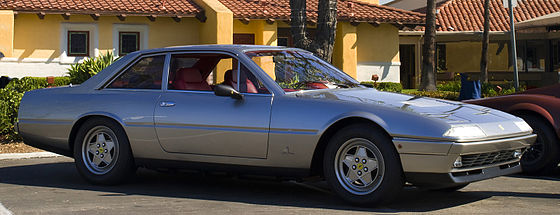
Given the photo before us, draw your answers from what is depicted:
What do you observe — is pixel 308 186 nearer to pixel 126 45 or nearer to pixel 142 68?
pixel 142 68

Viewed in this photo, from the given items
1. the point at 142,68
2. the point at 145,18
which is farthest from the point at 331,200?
the point at 145,18

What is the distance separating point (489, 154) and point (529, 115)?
2803 millimetres

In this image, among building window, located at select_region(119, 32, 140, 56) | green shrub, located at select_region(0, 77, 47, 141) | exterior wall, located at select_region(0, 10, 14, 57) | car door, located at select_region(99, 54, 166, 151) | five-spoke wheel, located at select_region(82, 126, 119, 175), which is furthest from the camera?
building window, located at select_region(119, 32, 140, 56)

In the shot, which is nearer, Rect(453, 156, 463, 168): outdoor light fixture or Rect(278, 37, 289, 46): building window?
Rect(453, 156, 463, 168): outdoor light fixture

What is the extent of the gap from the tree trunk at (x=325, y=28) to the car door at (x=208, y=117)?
28.4 feet

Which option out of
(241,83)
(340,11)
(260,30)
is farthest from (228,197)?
(340,11)

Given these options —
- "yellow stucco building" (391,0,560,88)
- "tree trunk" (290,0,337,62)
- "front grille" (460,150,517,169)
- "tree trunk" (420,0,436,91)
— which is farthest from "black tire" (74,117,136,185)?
"yellow stucco building" (391,0,560,88)

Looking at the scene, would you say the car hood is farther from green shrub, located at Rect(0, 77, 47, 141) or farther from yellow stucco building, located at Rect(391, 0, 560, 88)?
yellow stucco building, located at Rect(391, 0, 560, 88)

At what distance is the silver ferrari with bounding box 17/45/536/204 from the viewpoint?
6.69m

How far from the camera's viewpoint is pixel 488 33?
109 ft

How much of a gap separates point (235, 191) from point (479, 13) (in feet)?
106

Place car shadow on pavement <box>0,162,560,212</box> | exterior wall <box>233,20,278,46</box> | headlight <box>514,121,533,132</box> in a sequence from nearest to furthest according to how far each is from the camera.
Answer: car shadow on pavement <box>0,162,560,212</box>
headlight <box>514,121,533,132</box>
exterior wall <box>233,20,278,46</box>

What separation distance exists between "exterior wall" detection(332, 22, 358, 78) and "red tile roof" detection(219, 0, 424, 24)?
20.2 inches

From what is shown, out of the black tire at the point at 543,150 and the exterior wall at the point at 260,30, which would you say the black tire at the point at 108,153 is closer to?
the black tire at the point at 543,150
